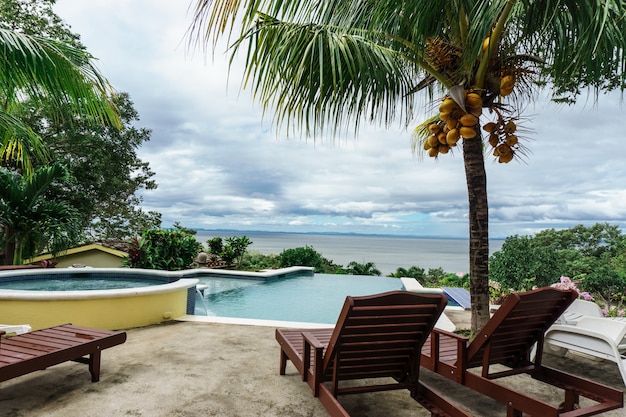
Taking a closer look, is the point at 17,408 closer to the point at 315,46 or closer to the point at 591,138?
the point at 315,46

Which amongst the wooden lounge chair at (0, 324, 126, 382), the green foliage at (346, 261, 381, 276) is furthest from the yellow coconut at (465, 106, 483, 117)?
the green foliage at (346, 261, 381, 276)

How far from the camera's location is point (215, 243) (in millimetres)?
14703

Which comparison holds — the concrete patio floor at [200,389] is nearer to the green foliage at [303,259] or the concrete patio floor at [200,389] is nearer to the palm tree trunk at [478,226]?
the palm tree trunk at [478,226]

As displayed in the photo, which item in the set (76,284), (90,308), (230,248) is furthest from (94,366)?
(230,248)

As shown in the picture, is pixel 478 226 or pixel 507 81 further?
pixel 478 226

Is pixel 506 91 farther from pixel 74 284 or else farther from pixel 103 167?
pixel 103 167

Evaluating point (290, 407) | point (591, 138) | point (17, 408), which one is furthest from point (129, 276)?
point (591, 138)

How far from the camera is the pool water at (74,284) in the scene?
7.49 metres

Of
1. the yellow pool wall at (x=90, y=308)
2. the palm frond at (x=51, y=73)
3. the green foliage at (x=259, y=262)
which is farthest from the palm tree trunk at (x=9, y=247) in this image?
the green foliage at (x=259, y=262)

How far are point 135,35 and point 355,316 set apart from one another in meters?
8.56

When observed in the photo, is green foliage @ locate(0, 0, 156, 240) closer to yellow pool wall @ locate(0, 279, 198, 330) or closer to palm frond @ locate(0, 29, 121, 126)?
palm frond @ locate(0, 29, 121, 126)

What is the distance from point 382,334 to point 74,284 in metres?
7.95

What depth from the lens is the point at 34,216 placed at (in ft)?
30.1

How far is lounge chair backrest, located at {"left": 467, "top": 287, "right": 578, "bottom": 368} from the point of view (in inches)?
106
